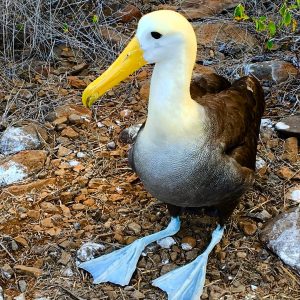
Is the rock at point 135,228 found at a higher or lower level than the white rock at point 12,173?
lower

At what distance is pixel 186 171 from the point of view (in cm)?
289

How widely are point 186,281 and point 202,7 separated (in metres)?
3.01

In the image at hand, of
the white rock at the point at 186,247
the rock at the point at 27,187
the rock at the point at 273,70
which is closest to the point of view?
the white rock at the point at 186,247

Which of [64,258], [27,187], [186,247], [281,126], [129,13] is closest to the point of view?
[64,258]

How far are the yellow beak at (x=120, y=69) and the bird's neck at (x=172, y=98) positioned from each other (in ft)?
0.33

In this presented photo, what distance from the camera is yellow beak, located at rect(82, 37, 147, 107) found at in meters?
2.83

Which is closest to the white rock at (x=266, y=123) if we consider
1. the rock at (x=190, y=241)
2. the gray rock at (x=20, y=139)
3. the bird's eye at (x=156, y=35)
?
the rock at (x=190, y=241)

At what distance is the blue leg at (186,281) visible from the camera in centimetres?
312

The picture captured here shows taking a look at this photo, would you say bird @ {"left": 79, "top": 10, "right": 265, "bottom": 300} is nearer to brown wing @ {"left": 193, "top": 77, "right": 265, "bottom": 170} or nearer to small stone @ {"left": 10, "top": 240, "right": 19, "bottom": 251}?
brown wing @ {"left": 193, "top": 77, "right": 265, "bottom": 170}

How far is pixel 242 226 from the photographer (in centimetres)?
351

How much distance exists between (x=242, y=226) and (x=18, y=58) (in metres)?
2.26

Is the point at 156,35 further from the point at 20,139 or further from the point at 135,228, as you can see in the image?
the point at 20,139

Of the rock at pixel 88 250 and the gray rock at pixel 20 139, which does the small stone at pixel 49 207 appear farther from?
the gray rock at pixel 20 139

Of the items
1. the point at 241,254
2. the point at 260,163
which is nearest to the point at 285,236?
the point at 241,254
